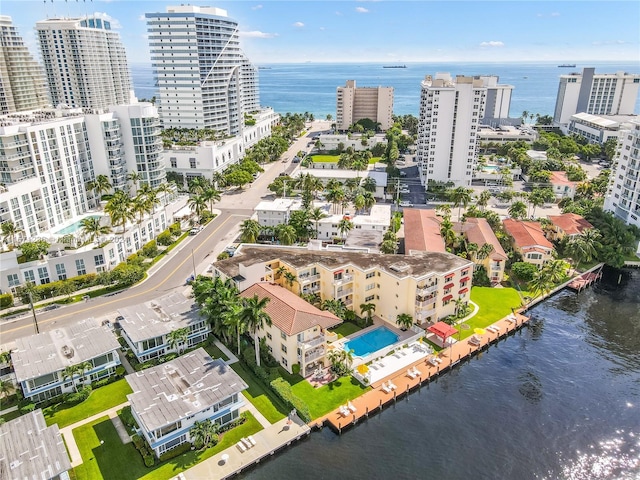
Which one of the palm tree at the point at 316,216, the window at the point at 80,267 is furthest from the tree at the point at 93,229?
the palm tree at the point at 316,216

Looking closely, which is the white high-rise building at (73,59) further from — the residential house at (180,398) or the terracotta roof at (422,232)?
the residential house at (180,398)

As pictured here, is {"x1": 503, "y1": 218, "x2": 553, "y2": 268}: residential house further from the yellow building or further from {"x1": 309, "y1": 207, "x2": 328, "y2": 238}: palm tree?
{"x1": 309, "y1": 207, "x2": 328, "y2": 238}: palm tree

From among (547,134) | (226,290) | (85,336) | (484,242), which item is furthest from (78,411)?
(547,134)

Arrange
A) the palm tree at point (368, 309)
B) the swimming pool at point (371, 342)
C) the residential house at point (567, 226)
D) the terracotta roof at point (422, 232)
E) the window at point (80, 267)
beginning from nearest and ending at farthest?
1. the swimming pool at point (371, 342)
2. the palm tree at point (368, 309)
3. the window at point (80, 267)
4. the terracotta roof at point (422, 232)
5. the residential house at point (567, 226)

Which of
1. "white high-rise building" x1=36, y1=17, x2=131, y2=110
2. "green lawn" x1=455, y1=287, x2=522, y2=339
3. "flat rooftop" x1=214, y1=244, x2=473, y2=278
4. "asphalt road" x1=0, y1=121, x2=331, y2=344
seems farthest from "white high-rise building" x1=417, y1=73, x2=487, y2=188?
"white high-rise building" x1=36, y1=17, x2=131, y2=110

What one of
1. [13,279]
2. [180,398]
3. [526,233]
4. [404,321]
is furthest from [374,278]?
[13,279]

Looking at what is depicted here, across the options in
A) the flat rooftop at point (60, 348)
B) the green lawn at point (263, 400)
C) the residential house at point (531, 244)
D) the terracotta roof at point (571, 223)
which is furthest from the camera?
the terracotta roof at point (571, 223)
